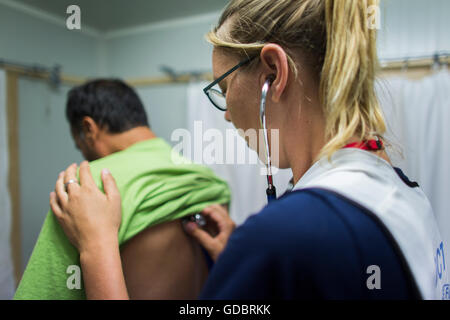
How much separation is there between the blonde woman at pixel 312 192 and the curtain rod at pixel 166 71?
508mm

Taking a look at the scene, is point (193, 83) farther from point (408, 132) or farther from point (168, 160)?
point (408, 132)

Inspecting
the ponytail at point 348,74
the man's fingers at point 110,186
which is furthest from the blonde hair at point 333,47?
the man's fingers at point 110,186

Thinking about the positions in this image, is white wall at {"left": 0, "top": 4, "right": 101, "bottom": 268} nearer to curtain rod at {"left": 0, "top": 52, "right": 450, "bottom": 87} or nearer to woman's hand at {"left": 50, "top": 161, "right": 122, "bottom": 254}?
→ curtain rod at {"left": 0, "top": 52, "right": 450, "bottom": 87}

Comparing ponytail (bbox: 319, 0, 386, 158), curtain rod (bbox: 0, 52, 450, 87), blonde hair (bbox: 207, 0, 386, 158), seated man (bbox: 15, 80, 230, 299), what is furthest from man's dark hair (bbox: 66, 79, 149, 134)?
curtain rod (bbox: 0, 52, 450, 87)

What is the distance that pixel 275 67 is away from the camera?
0.41m

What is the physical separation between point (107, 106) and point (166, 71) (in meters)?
0.85

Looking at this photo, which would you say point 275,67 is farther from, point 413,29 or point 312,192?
point 413,29

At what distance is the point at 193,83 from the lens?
157 centimetres

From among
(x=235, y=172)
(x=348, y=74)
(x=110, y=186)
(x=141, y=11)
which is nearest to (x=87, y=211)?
(x=110, y=186)

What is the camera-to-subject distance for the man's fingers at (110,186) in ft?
1.81

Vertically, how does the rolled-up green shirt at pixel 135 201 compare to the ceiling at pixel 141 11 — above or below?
below

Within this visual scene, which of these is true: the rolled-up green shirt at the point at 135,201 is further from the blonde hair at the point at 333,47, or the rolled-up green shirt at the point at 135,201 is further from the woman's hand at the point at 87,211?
the blonde hair at the point at 333,47

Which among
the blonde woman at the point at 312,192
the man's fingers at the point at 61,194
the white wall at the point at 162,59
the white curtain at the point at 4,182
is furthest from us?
the white wall at the point at 162,59
